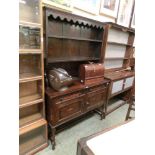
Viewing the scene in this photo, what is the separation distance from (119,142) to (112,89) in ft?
5.63

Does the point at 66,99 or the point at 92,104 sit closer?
the point at 66,99

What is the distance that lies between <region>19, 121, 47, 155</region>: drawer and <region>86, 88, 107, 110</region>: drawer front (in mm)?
791

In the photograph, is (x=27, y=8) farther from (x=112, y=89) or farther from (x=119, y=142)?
(x=112, y=89)

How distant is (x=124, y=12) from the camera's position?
294cm

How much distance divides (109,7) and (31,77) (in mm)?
2186

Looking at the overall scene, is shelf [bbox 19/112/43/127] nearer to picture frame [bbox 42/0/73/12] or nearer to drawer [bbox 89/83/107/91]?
drawer [bbox 89/83/107/91]

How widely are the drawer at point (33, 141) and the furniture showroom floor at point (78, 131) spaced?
0.35 feet

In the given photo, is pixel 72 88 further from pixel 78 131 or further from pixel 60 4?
pixel 60 4

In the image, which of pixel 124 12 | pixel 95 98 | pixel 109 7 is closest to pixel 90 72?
pixel 95 98

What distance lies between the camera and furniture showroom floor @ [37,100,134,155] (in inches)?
69.3

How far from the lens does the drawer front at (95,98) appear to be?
6.83 feet

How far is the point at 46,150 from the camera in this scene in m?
1.75
